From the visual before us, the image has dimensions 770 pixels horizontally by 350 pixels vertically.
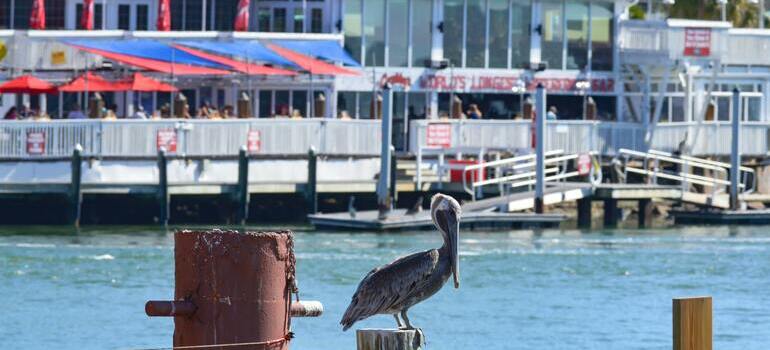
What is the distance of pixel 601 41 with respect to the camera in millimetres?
55875

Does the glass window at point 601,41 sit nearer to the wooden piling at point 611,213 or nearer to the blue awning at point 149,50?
the wooden piling at point 611,213

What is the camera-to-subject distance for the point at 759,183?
5312cm

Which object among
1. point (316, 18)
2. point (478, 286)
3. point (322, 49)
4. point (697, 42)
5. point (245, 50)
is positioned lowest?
point (478, 286)

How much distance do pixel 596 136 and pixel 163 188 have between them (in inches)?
492

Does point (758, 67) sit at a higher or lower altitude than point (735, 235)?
higher

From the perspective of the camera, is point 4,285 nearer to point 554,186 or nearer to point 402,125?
point 554,186

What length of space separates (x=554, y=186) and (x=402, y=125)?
21.1ft

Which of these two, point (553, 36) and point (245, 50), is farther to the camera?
point (553, 36)

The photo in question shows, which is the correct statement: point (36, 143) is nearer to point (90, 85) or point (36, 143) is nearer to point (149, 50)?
point (90, 85)

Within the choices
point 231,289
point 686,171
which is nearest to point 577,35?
point 686,171

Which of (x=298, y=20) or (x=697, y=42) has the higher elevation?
(x=298, y=20)

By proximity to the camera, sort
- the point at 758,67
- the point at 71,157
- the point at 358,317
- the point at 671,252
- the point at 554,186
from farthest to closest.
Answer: the point at 758,67, the point at 554,186, the point at 71,157, the point at 671,252, the point at 358,317

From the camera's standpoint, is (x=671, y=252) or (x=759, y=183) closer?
(x=671, y=252)

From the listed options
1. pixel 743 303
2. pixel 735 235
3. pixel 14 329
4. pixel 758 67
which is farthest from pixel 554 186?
pixel 14 329
